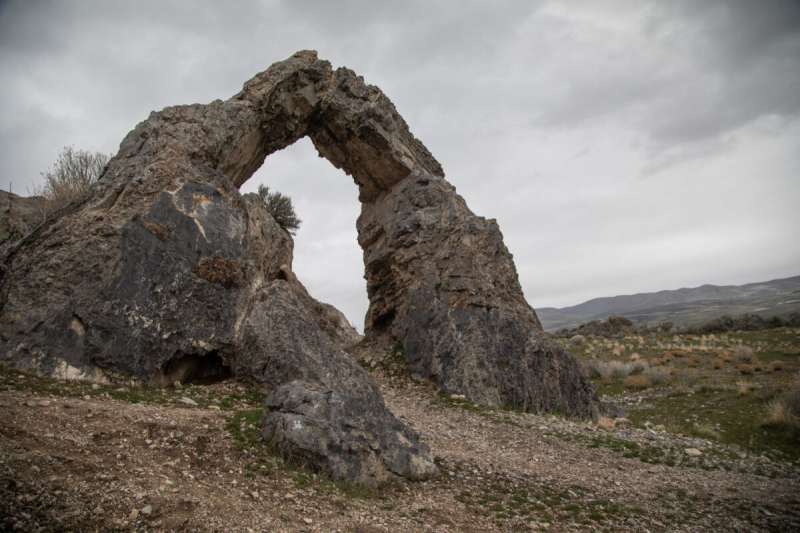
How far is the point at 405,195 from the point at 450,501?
15.2 metres

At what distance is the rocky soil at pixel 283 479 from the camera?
19.7ft

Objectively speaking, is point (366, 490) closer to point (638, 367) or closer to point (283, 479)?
point (283, 479)

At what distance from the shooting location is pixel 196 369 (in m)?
12.4

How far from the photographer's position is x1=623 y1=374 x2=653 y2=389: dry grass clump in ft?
84.3

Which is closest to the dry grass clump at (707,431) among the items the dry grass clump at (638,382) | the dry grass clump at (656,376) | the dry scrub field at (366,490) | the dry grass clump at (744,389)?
the dry scrub field at (366,490)

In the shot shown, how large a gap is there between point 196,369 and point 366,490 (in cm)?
650

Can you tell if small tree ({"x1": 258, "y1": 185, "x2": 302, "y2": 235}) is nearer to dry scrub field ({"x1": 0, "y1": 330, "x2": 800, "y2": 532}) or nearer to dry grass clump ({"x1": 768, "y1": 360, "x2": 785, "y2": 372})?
dry scrub field ({"x1": 0, "y1": 330, "x2": 800, "y2": 532})

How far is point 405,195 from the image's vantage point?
70.9 ft

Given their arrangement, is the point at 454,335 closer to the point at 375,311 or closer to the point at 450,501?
the point at 375,311

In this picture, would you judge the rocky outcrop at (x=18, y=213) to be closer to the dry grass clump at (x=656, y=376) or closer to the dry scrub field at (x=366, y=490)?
the dry scrub field at (x=366, y=490)

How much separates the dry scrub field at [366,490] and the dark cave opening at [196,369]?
708 millimetres

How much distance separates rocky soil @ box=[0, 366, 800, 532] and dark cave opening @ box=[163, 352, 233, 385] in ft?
2.21

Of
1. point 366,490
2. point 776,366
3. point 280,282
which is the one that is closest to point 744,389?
point 776,366

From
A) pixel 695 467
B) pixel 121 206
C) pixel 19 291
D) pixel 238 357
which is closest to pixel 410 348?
pixel 238 357
